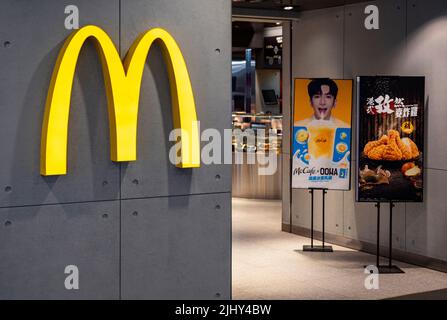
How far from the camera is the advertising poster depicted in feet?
28.8

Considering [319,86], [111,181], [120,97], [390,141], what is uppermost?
[319,86]

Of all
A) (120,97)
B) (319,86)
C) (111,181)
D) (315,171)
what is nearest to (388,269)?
(315,171)

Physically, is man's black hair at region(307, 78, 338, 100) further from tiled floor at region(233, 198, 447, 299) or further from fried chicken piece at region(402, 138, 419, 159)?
tiled floor at region(233, 198, 447, 299)

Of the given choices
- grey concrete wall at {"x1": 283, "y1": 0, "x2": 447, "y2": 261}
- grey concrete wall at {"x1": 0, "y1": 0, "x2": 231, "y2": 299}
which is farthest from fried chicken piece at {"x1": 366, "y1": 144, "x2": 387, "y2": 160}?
grey concrete wall at {"x1": 0, "y1": 0, "x2": 231, "y2": 299}

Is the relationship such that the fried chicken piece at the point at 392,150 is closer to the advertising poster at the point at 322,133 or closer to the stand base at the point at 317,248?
the advertising poster at the point at 322,133

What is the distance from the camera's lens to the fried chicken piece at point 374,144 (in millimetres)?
8039

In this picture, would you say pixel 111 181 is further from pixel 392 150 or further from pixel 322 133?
pixel 322 133

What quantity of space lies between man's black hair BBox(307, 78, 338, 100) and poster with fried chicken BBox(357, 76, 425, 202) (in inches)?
28.8

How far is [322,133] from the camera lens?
29.1 ft

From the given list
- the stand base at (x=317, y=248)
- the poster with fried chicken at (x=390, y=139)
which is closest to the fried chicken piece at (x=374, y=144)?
the poster with fried chicken at (x=390, y=139)

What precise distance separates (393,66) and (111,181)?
18.2 feet

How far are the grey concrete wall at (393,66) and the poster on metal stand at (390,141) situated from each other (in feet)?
0.55

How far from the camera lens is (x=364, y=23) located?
8.91m
